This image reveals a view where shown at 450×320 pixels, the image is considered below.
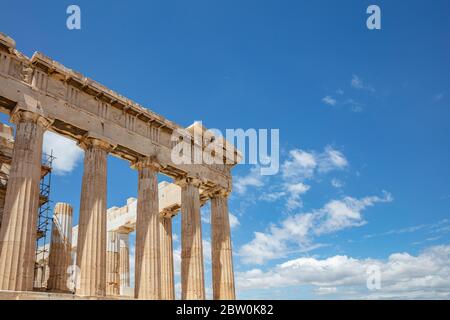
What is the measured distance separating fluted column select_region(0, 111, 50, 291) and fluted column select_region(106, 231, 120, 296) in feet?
53.5

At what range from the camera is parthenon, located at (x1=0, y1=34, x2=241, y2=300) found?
17.9m

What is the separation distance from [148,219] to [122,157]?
4.27m

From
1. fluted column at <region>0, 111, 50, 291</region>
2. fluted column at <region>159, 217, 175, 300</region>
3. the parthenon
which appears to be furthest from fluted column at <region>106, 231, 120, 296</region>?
fluted column at <region>0, 111, 50, 291</region>

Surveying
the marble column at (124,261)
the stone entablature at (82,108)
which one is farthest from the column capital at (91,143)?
the marble column at (124,261)

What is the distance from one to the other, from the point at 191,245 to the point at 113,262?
35.0ft

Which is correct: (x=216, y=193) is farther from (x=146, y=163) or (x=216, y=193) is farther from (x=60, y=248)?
(x=60, y=248)

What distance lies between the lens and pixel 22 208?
57.4ft

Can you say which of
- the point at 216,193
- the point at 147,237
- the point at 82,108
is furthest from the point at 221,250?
the point at 82,108

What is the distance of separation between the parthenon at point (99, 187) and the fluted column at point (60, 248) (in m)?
0.07

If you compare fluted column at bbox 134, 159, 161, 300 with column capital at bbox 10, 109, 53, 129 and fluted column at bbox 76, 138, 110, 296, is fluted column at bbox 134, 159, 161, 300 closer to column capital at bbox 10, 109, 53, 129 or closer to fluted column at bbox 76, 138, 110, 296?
fluted column at bbox 76, 138, 110, 296

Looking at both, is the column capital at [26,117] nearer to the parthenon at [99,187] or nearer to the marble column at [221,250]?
the parthenon at [99,187]
